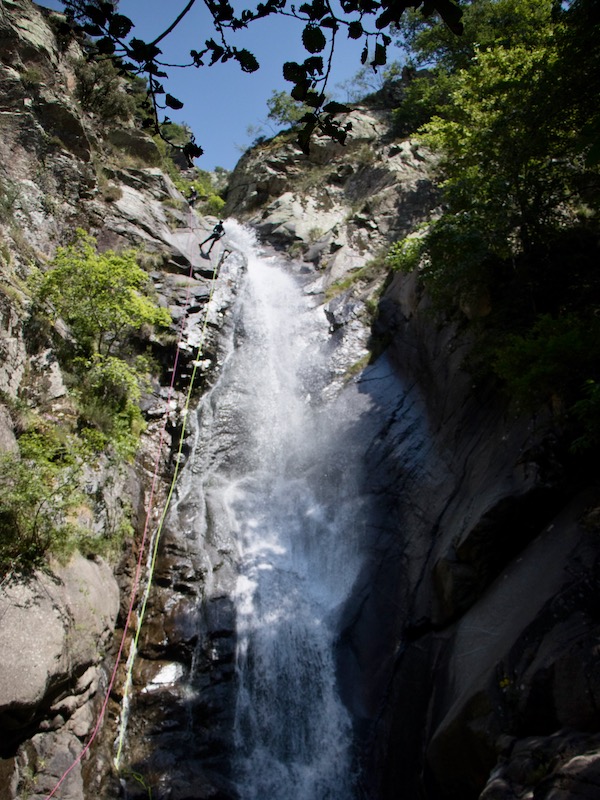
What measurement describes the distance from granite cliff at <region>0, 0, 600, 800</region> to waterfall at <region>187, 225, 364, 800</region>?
12.9 inches

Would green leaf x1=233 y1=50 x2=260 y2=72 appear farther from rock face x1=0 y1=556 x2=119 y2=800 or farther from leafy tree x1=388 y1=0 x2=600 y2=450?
rock face x1=0 y1=556 x2=119 y2=800

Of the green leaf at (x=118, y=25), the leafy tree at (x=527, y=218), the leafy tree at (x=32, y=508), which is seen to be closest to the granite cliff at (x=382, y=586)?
the leafy tree at (x=32, y=508)

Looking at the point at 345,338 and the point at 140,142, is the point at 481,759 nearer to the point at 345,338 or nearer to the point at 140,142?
the point at 345,338

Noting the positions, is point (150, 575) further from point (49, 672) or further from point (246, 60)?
point (246, 60)

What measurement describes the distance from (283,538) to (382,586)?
2.30 metres

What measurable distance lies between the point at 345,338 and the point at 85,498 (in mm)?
8838

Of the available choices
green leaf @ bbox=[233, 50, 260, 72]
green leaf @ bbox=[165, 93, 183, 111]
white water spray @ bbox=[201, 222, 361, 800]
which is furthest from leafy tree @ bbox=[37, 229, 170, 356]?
green leaf @ bbox=[233, 50, 260, 72]

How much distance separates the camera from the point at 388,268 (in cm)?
1571

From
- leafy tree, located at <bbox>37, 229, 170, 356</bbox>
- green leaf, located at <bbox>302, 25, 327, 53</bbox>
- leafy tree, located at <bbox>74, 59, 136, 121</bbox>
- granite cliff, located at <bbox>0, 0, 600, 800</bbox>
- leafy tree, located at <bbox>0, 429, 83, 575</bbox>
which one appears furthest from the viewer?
leafy tree, located at <bbox>74, 59, 136, 121</bbox>

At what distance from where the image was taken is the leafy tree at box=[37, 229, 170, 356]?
9672 mm

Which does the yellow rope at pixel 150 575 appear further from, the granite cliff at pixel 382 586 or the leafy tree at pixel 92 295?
the leafy tree at pixel 92 295

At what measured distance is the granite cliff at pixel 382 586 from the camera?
5000mm

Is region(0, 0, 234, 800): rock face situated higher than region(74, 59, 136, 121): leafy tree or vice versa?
region(74, 59, 136, 121): leafy tree

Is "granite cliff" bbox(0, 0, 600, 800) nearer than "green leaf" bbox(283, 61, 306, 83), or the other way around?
"green leaf" bbox(283, 61, 306, 83)
